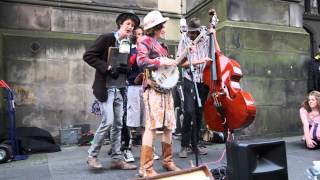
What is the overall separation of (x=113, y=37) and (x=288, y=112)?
456 cm

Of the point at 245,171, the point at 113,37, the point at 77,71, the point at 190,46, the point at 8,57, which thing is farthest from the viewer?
the point at 77,71

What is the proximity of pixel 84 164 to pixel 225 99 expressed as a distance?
2041 mm

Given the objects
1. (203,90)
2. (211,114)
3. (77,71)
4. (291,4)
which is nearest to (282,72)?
(291,4)

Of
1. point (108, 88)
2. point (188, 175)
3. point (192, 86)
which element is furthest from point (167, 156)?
point (188, 175)

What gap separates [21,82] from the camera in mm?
7391

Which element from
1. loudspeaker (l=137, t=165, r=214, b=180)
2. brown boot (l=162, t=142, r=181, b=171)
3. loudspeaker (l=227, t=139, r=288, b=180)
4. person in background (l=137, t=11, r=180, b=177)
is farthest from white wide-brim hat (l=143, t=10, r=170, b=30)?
loudspeaker (l=137, t=165, r=214, b=180)

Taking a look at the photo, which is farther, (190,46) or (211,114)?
(211,114)

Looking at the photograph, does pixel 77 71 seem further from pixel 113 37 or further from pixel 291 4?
pixel 291 4

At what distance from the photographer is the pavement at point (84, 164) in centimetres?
462

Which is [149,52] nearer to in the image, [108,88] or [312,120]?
[108,88]

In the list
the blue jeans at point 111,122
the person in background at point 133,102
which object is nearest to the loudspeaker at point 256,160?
the blue jeans at point 111,122

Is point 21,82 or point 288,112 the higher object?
point 21,82

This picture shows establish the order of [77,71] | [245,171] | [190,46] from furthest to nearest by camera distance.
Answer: [77,71]
[190,46]
[245,171]

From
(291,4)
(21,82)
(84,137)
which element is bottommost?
(84,137)
